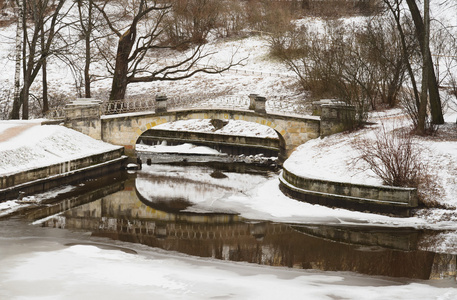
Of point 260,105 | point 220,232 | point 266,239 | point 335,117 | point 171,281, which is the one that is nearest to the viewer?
point 171,281

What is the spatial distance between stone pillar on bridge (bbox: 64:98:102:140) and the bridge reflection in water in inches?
300

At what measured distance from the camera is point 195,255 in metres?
16.2

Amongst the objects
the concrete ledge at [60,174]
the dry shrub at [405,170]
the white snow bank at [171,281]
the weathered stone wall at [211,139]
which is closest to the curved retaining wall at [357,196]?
the dry shrub at [405,170]

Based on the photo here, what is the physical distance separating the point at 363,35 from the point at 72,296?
27.1m

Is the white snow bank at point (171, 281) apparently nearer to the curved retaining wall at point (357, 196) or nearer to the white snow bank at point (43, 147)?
the curved retaining wall at point (357, 196)

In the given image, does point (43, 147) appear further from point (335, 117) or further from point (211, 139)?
point (335, 117)

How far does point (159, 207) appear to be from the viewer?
21.8m

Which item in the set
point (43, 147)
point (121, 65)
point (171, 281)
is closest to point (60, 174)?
point (43, 147)

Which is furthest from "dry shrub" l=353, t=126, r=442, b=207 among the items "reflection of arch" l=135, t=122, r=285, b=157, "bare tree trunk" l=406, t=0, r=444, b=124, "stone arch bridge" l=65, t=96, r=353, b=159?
"reflection of arch" l=135, t=122, r=285, b=157

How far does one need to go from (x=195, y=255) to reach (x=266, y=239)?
8.22 feet

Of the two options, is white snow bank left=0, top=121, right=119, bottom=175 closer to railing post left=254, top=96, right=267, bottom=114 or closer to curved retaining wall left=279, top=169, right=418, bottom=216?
railing post left=254, top=96, right=267, bottom=114

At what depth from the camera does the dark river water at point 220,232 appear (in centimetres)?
1582

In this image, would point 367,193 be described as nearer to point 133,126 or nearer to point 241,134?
point 133,126

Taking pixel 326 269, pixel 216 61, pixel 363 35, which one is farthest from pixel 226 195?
pixel 216 61
